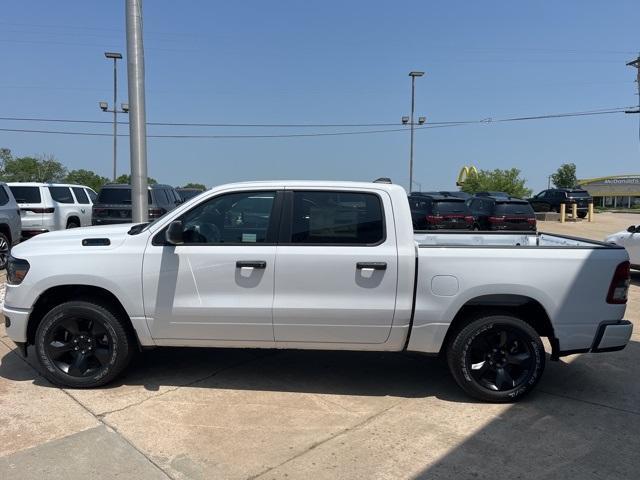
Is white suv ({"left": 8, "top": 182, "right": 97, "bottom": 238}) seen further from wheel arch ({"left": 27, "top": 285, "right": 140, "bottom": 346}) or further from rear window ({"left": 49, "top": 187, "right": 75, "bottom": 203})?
wheel arch ({"left": 27, "top": 285, "right": 140, "bottom": 346})

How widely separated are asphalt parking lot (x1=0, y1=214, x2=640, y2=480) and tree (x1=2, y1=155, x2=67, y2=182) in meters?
50.0

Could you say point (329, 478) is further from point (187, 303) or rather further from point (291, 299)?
point (187, 303)

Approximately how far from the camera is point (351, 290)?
14.2ft

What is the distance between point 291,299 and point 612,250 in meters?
2.61

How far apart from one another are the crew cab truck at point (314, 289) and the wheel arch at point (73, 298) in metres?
0.02

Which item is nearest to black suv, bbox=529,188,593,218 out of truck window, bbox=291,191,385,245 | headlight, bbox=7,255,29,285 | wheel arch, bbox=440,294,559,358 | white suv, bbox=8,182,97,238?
white suv, bbox=8,182,97,238

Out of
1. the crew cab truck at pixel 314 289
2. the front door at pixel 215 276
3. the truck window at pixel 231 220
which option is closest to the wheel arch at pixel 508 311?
the crew cab truck at pixel 314 289

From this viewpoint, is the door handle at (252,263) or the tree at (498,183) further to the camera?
the tree at (498,183)

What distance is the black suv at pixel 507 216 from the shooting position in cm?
1936

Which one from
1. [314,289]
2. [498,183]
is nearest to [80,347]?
[314,289]

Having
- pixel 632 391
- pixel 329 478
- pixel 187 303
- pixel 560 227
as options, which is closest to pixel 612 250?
pixel 632 391

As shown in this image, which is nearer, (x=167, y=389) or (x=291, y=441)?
(x=291, y=441)

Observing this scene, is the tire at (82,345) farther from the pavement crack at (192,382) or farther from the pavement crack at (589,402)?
the pavement crack at (589,402)

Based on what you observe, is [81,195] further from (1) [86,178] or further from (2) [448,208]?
(1) [86,178]
